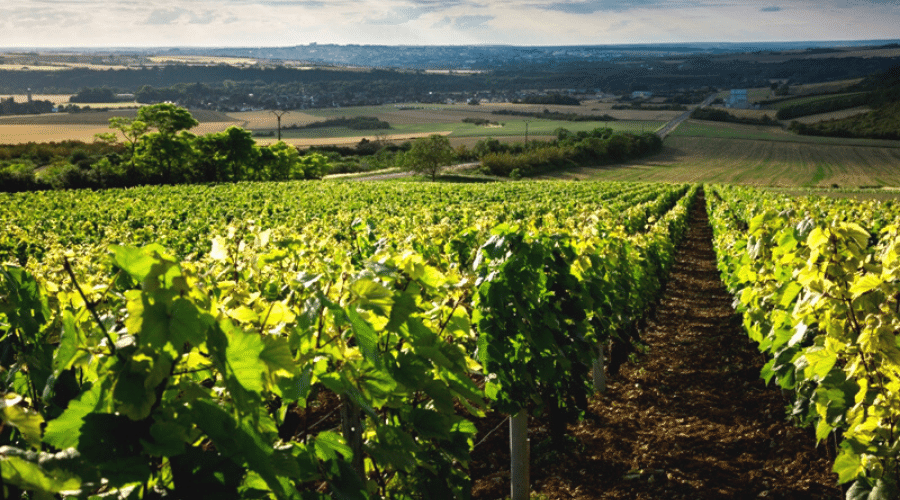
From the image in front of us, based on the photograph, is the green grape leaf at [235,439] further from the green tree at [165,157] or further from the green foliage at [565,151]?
the green foliage at [565,151]

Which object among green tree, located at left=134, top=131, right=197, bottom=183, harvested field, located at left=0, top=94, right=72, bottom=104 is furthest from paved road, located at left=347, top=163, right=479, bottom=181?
harvested field, located at left=0, top=94, right=72, bottom=104

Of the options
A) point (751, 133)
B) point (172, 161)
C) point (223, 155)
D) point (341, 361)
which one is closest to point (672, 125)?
point (751, 133)

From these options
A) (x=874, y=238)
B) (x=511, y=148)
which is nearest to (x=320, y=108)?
(x=511, y=148)

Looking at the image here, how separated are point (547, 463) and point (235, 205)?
94.8 ft

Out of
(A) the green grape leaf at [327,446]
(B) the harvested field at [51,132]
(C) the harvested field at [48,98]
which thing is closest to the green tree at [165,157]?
(B) the harvested field at [51,132]

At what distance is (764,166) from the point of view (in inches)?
2918

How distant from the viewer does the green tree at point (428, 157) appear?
72688 mm

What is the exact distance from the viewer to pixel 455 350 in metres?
2.63

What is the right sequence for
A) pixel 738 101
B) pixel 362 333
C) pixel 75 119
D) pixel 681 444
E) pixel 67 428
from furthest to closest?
pixel 738 101 → pixel 75 119 → pixel 681 444 → pixel 362 333 → pixel 67 428

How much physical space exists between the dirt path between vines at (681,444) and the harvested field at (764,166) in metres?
61.4

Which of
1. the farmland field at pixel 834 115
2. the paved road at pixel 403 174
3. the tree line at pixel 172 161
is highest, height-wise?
the farmland field at pixel 834 115

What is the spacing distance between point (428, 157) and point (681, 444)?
68.2m

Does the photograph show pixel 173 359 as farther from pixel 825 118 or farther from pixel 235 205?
pixel 825 118

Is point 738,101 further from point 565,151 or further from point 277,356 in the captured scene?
point 277,356
